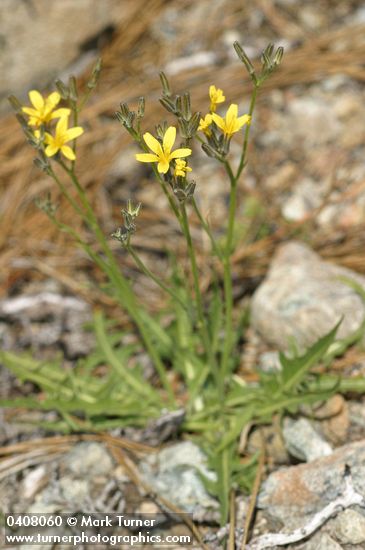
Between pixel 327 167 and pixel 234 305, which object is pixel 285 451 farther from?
pixel 327 167

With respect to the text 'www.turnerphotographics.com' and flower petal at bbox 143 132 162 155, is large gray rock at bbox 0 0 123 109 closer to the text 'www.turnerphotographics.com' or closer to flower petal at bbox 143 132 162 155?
flower petal at bbox 143 132 162 155

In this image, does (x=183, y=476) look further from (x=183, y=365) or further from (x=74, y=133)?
(x=74, y=133)

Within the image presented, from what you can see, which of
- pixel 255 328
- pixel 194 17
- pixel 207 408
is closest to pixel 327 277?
pixel 255 328

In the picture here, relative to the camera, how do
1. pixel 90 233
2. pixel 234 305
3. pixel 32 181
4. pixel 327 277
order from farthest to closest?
1. pixel 32 181
2. pixel 90 233
3. pixel 234 305
4. pixel 327 277

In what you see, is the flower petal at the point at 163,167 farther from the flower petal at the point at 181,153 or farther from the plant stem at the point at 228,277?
the plant stem at the point at 228,277

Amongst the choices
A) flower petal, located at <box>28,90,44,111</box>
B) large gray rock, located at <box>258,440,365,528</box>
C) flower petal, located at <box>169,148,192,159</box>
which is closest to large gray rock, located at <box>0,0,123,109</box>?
flower petal, located at <box>28,90,44,111</box>

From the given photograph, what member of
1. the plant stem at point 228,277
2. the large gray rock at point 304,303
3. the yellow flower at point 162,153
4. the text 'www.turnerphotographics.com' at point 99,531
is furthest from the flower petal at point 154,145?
the text 'www.turnerphotographics.com' at point 99,531
